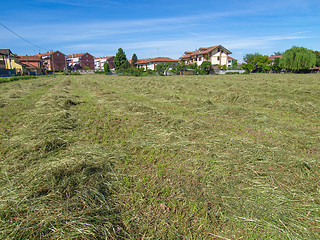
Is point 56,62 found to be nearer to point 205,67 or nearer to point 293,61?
point 205,67

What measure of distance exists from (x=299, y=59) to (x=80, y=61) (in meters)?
77.9

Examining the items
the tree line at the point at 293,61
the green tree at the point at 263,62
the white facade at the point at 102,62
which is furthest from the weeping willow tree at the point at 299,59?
the white facade at the point at 102,62

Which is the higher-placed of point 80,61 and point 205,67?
point 80,61

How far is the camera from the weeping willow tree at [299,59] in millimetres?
41625

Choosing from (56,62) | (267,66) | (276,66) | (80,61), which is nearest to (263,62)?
(267,66)

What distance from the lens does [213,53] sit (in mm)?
55031

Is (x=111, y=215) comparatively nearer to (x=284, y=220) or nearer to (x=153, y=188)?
(x=153, y=188)

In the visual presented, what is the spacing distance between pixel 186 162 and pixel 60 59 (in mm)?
83712

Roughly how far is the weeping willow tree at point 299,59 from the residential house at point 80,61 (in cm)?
7095

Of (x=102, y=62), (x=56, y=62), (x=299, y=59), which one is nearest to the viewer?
(x=299, y=59)

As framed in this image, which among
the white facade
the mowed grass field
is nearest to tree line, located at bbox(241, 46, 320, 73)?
the mowed grass field

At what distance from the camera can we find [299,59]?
4222cm

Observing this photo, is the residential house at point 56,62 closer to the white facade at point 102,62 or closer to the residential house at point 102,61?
the white facade at point 102,62

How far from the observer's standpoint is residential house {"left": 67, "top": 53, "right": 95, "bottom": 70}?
3135 inches
